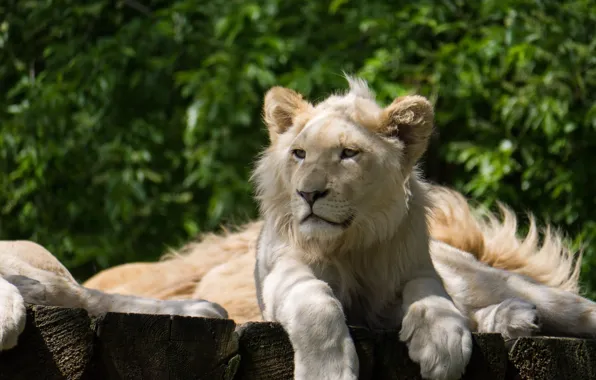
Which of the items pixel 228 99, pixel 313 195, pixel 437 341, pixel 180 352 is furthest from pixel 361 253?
pixel 228 99

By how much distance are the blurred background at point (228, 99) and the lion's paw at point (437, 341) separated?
388 cm

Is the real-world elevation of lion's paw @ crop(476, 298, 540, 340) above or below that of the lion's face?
below

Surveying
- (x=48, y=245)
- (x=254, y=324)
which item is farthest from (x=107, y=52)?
(x=254, y=324)

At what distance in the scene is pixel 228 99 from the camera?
23.0ft

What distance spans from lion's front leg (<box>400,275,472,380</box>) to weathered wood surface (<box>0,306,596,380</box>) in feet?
0.16

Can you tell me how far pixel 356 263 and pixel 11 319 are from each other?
1191mm

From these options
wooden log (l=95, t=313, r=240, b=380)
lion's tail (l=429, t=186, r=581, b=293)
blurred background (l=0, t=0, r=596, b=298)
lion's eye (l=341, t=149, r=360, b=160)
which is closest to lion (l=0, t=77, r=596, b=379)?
lion's eye (l=341, t=149, r=360, b=160)

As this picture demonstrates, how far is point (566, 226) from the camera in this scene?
23.3 feet

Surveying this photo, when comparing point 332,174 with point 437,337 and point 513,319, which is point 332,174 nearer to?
point 437,337

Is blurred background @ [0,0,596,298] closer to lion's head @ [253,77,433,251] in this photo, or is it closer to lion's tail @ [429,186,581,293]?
lion's tail @ [429,186,581,293]

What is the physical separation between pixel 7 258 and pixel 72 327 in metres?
0.74

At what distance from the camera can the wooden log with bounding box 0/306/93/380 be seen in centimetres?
236

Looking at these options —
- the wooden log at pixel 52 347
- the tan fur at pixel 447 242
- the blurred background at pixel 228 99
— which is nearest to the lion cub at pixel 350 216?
the wooden log at pixel 52 347

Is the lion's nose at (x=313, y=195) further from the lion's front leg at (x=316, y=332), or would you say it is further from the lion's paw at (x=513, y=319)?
the lion's paw at (x=513, y=319)
